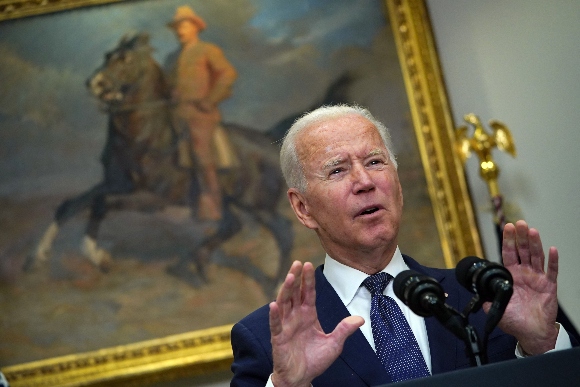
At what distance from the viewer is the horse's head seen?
6.01m

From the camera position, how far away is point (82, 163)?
591 centimetres

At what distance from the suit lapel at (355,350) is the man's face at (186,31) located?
3.76m

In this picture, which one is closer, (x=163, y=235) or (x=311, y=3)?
(x=163, y=235)

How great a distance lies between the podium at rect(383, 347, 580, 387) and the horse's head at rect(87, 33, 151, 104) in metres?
4.63

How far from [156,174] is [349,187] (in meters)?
3.24

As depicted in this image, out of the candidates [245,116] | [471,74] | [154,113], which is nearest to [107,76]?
[154,113]

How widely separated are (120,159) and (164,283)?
996 millimetres

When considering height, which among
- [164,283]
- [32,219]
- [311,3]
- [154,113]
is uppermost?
[311,3]

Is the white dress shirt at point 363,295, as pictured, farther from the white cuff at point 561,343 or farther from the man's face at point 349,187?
the white cuff at point 561,343

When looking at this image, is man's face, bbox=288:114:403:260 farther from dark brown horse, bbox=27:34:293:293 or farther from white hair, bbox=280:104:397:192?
dark brown horse, bbox=27:34:293:293

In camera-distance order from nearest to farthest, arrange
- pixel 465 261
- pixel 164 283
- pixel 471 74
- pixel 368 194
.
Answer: pixel 465 261 → pixel 368 194 → pixel 164 283 → pixel 471 74

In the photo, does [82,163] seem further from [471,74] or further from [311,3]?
[471,74]

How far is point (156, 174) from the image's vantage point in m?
5.90

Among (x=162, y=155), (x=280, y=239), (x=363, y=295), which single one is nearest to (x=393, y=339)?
(x=363, y=295)
